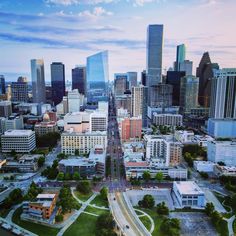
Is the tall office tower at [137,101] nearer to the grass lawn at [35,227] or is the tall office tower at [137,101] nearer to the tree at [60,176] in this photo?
the tree at [60,176]

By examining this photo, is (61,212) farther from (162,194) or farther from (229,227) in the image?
(229,227)

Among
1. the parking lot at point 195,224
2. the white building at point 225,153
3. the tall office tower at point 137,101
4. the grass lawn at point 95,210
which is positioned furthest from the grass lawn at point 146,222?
the tall office tower at point 137,101

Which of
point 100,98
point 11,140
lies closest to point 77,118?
point 11,140

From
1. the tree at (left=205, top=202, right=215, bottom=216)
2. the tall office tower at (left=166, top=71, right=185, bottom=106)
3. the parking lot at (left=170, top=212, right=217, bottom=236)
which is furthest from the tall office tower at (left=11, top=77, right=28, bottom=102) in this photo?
the tree at (left=205, top=202, right=215, bottom=216)

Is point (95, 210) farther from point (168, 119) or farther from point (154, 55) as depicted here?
point (154, 55)

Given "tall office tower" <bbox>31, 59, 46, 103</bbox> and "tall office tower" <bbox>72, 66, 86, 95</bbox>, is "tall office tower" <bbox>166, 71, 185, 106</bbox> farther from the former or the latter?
"tall office tower" <bbox>31, 59, 46, 103</bbox>

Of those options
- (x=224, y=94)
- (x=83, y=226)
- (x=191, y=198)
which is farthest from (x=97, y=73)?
(x=83, y=226)
